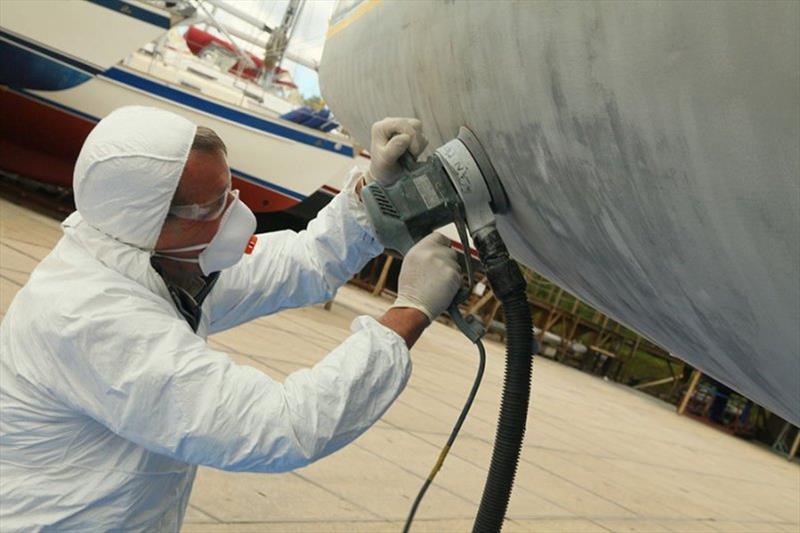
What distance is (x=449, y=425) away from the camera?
5129 millimetres

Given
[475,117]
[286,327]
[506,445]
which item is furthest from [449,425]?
[475,117]

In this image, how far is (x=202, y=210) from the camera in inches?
63.8

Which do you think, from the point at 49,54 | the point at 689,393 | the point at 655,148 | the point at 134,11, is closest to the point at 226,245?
the point at 655,148

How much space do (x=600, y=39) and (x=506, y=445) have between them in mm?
849

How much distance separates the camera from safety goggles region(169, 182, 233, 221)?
161cm

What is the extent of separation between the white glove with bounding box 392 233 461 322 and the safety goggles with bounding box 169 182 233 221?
38 centimetres

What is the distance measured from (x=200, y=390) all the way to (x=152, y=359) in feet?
0.30

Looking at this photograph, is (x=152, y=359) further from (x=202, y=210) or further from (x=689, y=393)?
(x=689, y=393)

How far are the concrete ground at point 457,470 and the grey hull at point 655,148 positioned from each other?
1735 millimetres

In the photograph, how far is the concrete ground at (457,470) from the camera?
9.95ft

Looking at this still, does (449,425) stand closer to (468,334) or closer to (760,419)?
(468,334)

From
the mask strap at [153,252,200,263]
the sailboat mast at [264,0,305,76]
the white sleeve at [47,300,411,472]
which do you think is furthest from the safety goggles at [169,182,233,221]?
the sailboat mast at [264,0,305,76]

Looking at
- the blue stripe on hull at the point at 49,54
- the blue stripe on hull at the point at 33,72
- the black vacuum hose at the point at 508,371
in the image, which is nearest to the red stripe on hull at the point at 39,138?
the blue stripe on hull at the point at 33,72

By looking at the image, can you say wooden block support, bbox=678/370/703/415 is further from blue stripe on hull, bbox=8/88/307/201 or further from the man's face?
the man's face
